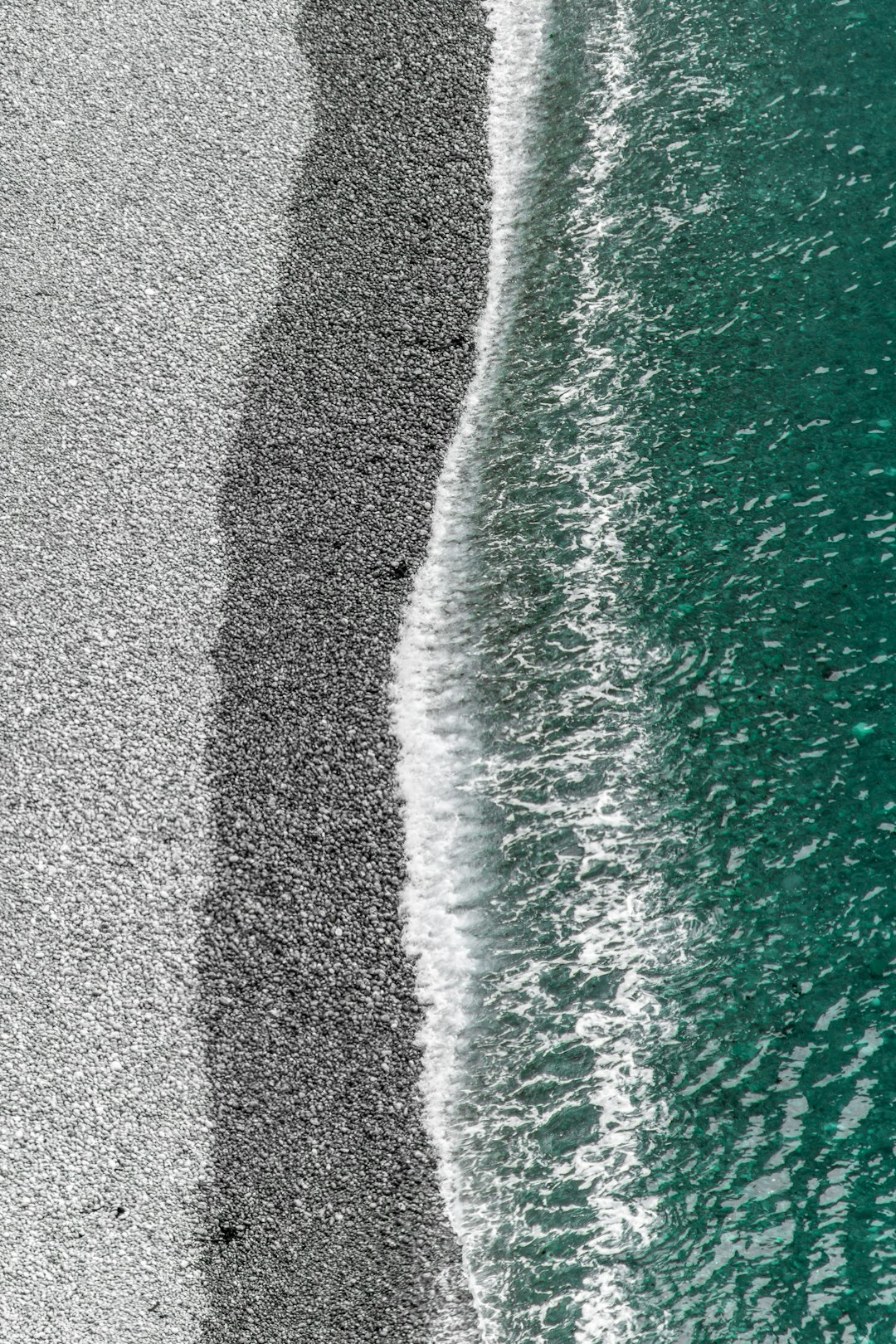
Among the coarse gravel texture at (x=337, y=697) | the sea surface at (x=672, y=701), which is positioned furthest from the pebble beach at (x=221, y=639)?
the sea surface at (x=672, y=701)

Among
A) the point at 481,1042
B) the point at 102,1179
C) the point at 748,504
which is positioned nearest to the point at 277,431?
the point at 748,504

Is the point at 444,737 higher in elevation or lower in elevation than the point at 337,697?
lower

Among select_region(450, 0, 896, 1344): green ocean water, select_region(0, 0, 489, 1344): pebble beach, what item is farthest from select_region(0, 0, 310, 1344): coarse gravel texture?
select_region(450, 0, 896, 1344): green ocean water

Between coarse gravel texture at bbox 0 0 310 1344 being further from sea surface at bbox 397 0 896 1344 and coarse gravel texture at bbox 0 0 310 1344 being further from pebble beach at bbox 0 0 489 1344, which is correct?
sea surface at bbox 397 0 896 1344

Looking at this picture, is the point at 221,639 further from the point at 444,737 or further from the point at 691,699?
the point at 691,699

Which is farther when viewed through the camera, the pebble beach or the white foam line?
the white foam line

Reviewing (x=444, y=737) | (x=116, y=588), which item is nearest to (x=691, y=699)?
(x=444, y=737)
